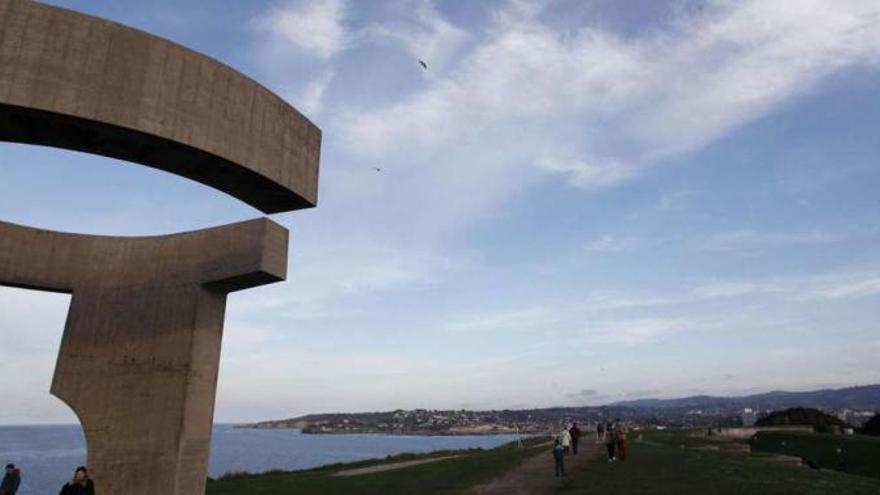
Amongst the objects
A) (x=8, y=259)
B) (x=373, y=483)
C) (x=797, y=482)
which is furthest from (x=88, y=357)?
(x=797, y=482)

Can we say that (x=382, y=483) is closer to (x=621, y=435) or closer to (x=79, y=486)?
(x=621, y=435)

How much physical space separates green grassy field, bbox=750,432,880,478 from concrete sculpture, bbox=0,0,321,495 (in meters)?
27.5

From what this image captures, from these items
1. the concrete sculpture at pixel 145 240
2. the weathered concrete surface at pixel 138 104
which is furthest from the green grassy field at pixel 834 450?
the weathered concrete surface at pixel 138 104

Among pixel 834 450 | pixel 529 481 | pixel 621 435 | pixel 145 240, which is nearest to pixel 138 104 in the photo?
pixel 145 240

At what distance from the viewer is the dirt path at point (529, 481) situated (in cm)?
1426

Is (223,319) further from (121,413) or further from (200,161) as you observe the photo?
(200,161)

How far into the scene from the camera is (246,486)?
18719 mm

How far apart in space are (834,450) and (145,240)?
3429 cm

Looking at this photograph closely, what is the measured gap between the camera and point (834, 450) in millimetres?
32156

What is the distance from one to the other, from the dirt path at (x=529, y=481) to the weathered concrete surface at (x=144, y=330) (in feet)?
23.6

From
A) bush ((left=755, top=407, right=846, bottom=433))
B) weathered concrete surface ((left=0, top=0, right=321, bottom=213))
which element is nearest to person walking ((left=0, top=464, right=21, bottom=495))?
weathered concrete surface ((left=0, top=0, right=321, bottom=213))

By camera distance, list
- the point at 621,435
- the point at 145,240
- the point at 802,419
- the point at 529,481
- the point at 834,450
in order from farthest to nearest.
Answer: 1. the point at 802,419
2. the point at 834,450
3. the point at 621,435
4. the point at 145,240
5. the point at 529,481

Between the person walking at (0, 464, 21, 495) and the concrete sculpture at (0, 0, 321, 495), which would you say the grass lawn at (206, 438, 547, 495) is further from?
the person walking at (0, 464, 21, 495)

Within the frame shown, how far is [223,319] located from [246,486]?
5928 millimetres
